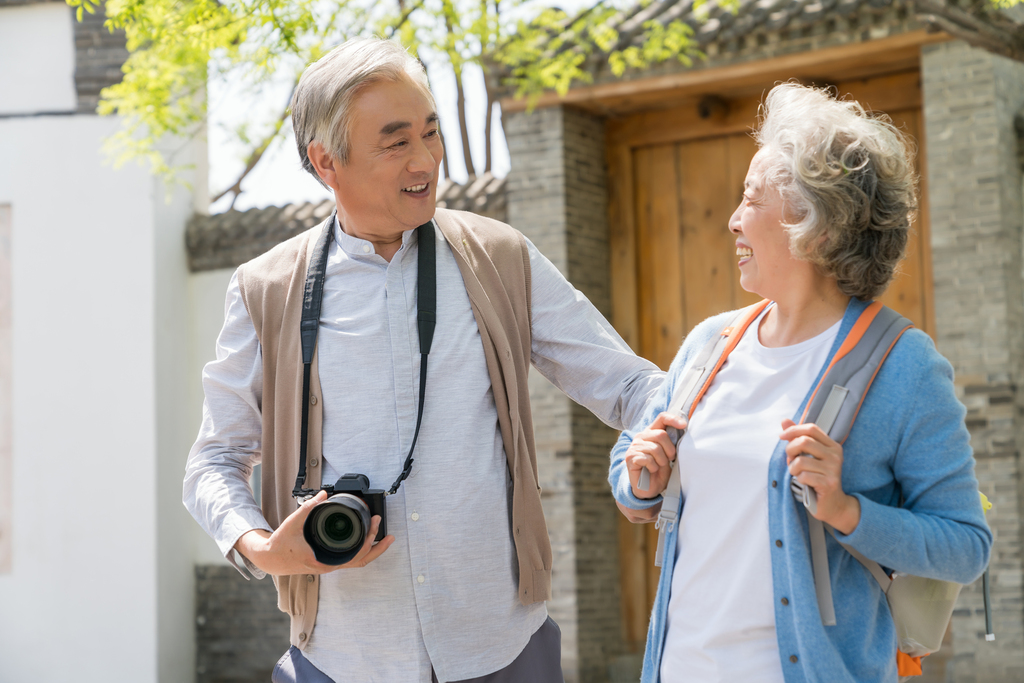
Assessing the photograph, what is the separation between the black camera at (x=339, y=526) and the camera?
1890 mm

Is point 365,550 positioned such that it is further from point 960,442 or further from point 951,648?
point 951,648

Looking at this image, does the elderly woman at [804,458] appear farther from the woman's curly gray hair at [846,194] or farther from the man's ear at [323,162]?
the man's ear at [323,162]

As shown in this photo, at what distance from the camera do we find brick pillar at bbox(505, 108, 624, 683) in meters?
6.68

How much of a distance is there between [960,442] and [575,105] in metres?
5.53

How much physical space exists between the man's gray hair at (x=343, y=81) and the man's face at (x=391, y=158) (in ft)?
0.05

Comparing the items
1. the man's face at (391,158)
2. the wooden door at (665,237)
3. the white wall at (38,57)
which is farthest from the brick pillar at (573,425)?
the man's face at (391,158)

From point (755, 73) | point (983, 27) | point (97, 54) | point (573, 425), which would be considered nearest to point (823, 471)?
point (983, 27)

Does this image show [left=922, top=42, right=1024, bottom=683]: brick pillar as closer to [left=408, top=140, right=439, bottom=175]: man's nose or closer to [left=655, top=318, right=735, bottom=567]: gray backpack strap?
[left=655, top=318, right=735, bottom=567]: gray backpack strap

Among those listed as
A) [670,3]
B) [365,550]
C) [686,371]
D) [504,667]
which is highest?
[670,3]

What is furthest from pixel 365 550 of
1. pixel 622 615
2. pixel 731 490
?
pixel 622 615

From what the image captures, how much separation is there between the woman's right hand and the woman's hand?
0.27 metres

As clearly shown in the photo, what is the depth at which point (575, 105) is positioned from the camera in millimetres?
6930

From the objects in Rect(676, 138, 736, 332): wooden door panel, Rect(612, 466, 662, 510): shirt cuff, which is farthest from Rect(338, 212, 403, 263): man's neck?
Rect(676, 138, 736, 332): wooden door panel

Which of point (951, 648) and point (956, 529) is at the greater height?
point (956, 529)
